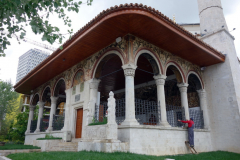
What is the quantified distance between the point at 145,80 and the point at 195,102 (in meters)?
3.34

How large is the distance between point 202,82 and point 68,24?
25.8ft

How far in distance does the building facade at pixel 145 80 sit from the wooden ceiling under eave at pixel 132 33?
0.10 feet

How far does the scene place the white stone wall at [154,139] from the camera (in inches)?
220

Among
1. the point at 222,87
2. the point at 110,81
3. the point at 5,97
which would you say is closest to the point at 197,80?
the point at 222,87

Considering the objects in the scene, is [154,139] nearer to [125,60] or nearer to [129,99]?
[129,99]

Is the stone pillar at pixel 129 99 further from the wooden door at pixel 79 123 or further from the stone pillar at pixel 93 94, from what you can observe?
the wooden door at pixel 79 123

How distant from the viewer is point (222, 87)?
9.04 meters

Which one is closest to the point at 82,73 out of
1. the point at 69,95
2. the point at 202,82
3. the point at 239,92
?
the point at 69,95

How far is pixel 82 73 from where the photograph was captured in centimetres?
891

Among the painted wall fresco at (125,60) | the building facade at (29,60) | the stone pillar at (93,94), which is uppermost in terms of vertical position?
the building facade at (29,60)

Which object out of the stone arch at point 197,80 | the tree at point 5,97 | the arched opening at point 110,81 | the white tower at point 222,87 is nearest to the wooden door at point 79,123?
the arched opening at point 110,81

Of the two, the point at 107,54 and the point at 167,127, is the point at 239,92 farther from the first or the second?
the point at 107,54

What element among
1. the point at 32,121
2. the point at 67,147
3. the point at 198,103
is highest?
the point at 198,103

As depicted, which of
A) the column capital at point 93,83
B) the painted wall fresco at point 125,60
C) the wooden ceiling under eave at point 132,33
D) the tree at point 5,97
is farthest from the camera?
the tree at point 5,97
